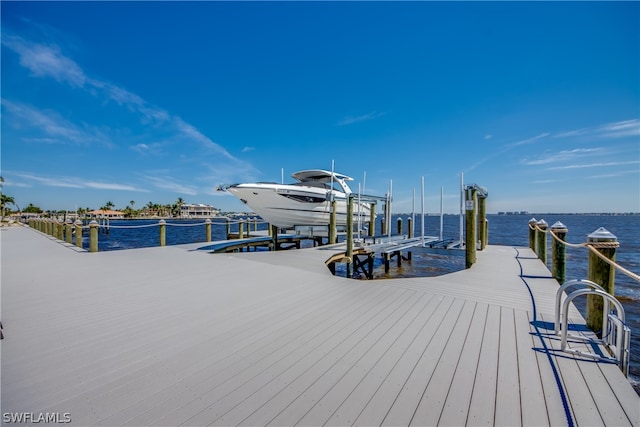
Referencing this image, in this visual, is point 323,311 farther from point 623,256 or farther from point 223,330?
point 623,256

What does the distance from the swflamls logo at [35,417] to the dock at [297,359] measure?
0.01 meters

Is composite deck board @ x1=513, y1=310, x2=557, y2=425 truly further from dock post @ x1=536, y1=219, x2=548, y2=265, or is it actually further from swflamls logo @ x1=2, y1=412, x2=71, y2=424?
dock post @ x1=536, y1=219, x2=548, y2=265

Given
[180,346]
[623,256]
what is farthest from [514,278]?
[623,256]

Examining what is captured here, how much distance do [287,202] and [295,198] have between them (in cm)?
40

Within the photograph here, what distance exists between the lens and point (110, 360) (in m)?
2.30

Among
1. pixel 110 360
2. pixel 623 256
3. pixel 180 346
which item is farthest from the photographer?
pixel 623 256

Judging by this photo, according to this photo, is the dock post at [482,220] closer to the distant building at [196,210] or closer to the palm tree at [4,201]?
the palm tree at [4,201]

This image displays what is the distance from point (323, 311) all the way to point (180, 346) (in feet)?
5.35

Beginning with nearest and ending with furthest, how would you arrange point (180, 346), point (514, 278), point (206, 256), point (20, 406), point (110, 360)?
point (20, 406) → point (110, 360) → point (180, 346) → point (514, 278) → point (206, 256)

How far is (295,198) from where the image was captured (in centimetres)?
1161

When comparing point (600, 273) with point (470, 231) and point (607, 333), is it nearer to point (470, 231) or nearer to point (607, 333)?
point (607, 333)

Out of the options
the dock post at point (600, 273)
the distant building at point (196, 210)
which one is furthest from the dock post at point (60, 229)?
the distant building at point (196, 210)

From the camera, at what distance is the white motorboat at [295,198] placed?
10.9m

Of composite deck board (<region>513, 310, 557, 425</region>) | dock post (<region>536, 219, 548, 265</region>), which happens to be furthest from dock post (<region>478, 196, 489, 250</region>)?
composite deck board (<region>513, 310, 557, 425</region>)
